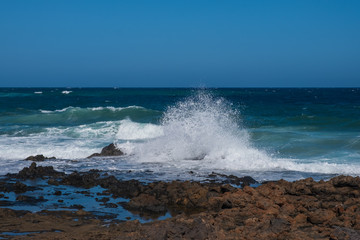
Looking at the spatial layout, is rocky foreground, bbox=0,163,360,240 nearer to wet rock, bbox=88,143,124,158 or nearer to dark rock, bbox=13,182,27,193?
dark rock, bbox=13,182,27,193

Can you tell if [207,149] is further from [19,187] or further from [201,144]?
[19,187]

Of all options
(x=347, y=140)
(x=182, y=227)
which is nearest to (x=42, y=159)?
(x=182, y=227)

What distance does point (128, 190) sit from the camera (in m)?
9.60

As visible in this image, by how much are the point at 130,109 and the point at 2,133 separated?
13601 mm

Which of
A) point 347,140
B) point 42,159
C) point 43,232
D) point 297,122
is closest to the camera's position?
point 43,232

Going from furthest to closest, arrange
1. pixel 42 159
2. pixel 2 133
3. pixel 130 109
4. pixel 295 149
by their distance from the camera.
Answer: pixel 130 109 → pixel 2 133 → pixel 295 149 → pixel 42 159

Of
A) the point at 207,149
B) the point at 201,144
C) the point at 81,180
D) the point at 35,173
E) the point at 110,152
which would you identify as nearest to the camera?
the point at 81,180

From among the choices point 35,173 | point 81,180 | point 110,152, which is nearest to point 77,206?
point 81,180

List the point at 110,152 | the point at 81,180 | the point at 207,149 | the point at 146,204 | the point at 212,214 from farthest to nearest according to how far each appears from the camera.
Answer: the point at 110,152
the point at 207,149
the point at 81,180
the point at 146,204
the point at 212,214

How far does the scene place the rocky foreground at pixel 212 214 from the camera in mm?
6073

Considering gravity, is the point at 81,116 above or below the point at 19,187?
below

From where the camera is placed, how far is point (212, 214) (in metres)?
7.25

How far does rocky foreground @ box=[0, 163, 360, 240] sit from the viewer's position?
6.07 meters

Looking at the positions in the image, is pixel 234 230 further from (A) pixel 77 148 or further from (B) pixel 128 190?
(A) pixel 77 148
